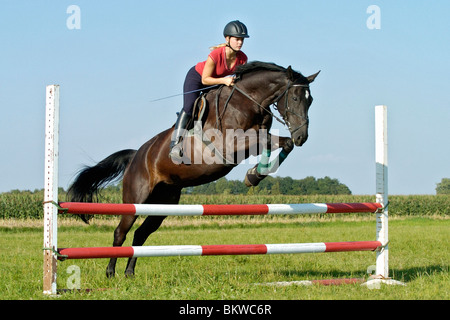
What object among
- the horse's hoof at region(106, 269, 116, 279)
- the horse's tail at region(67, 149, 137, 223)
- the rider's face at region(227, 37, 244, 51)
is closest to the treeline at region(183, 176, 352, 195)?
the horse's tail at region(67, 149, 137, 223)

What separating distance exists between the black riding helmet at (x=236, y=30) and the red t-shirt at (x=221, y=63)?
0.23m

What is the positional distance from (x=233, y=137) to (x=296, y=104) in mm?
708

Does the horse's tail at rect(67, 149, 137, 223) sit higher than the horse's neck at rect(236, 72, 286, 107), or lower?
lower

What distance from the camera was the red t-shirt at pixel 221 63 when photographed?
5.37 meters

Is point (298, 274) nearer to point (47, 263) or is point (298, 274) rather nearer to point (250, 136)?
point (250, 136)

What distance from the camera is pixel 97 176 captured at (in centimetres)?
726

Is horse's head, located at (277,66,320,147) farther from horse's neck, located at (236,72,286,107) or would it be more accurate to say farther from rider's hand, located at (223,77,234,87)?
rider's hand, located at (223,77,234,87)

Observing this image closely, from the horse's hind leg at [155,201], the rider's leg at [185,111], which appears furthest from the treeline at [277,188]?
the rider's leg at [185,111]

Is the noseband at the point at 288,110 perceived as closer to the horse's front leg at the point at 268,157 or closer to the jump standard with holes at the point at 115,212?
the horse's front leg at the point at 268,157

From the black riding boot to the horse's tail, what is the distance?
1.62 metres

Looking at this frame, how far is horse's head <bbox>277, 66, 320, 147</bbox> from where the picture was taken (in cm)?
482

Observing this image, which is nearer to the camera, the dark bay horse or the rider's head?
the dark bay horse

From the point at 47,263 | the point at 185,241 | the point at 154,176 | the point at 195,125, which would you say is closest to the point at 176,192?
the point at 154,176
